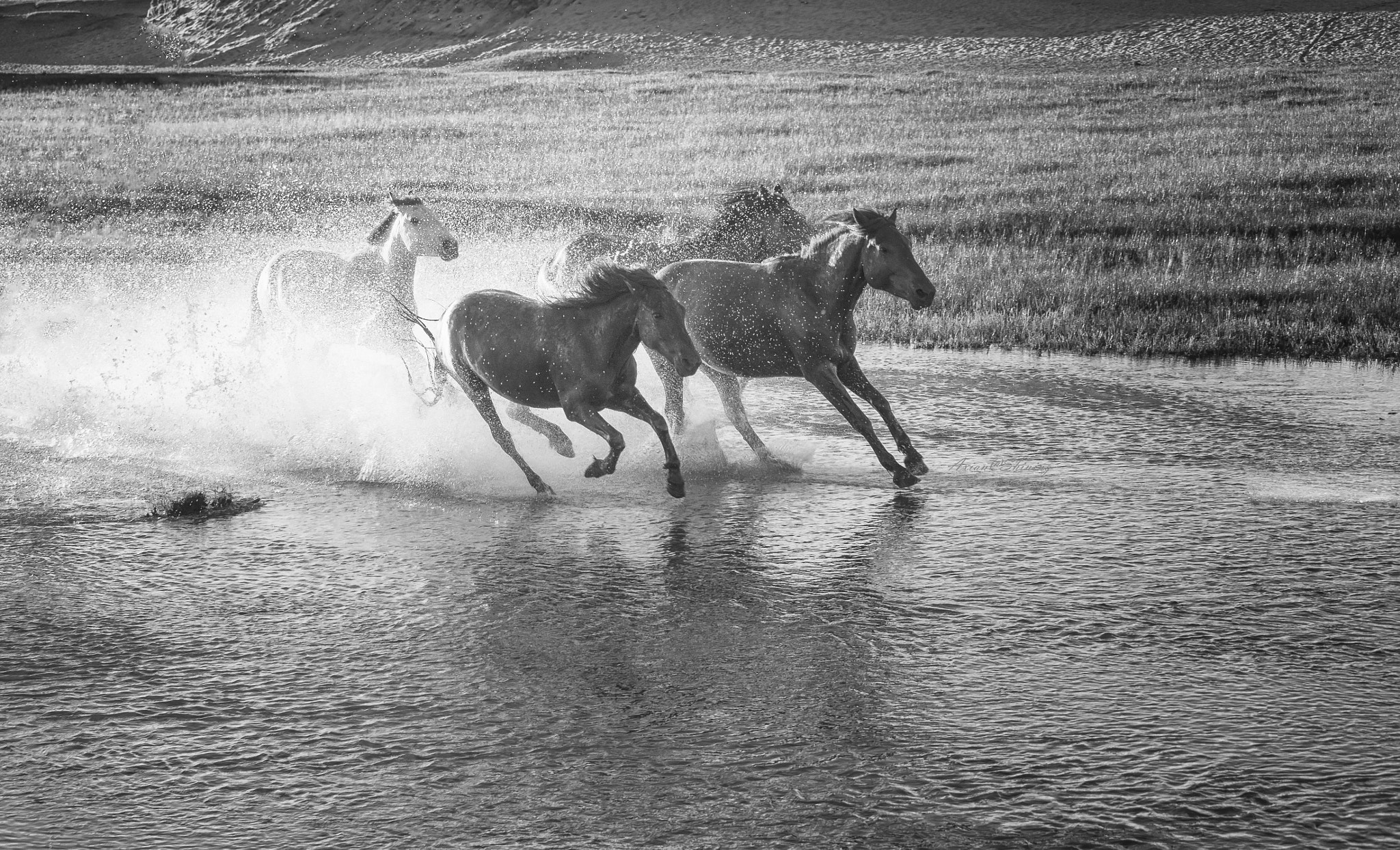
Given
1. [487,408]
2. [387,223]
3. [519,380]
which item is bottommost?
[487,408]

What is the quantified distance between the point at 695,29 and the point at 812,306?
250 feet

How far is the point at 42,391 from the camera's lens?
11.3 m

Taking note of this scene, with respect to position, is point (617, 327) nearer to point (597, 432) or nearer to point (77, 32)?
point (597, 432)

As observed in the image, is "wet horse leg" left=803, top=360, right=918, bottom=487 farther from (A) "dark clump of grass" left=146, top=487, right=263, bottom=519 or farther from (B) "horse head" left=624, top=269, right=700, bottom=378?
(A) "dark clump of grass" left=146, top=487, right=263, bottom=519

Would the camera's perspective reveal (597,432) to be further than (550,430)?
No

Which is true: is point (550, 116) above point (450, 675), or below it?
above

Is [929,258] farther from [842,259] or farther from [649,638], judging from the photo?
[649,638]

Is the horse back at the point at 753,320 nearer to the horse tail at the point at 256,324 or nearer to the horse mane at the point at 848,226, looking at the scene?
the horse mane at the point at 848,226

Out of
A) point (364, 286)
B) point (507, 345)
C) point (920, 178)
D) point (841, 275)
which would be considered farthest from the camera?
point (920, 178)

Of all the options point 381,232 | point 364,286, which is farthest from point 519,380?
point 381,232

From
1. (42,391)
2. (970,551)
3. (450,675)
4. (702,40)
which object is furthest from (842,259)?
(702,40)

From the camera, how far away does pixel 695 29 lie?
82625 millimetres

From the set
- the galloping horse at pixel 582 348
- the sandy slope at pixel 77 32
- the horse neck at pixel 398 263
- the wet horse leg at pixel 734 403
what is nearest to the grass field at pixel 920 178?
the wet horse leg at pixel 734 403

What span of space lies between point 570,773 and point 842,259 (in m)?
4.67
